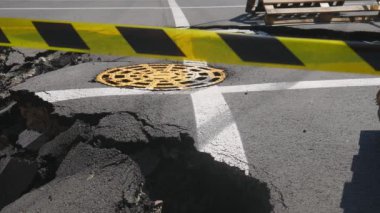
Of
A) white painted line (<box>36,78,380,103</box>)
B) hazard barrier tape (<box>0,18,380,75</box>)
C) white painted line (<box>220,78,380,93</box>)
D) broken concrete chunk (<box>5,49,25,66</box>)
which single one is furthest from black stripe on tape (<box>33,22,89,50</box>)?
broken concrete chunk (<box>5,49,25,66</box>)

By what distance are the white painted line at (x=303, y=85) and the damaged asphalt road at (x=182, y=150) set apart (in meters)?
0.11

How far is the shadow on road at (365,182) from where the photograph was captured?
2824 millimetres

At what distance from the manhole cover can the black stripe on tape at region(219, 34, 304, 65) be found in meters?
2.31

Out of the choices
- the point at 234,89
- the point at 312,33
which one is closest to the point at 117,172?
the point at 234,89

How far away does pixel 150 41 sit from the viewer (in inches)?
109

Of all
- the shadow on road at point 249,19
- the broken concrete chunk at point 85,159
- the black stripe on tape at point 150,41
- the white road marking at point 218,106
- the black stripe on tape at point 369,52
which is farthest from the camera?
the shadow on road at point 249,19

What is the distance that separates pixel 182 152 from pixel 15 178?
4.81ft

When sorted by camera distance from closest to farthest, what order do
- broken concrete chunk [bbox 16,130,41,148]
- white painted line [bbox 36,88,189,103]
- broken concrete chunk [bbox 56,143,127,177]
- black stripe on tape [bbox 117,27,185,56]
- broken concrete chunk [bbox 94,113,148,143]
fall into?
black stripe on tape [bbox 117,27,185,56] < broken concrete chunk [bbox 56,143,127,177] < broken concrete chunk [bbox 94,113,148,143] < broken concrete chunk [bbox 16,130,41,148] < white painted line [bbox 36,88,189,103]

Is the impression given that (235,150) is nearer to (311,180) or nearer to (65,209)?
(311,180)

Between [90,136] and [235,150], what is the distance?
126 centimetres

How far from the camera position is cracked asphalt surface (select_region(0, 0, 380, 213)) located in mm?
2982

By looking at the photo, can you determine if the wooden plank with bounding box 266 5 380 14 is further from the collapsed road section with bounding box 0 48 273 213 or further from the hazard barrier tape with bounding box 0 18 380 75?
the hazard barrier tape with bounding box 0 18 380 75

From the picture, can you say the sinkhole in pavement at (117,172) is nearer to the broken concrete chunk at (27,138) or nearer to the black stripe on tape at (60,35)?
the broken concrete chunk at (27,138)

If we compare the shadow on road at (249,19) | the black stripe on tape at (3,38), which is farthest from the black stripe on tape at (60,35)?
the shadow on road at (249,19)
